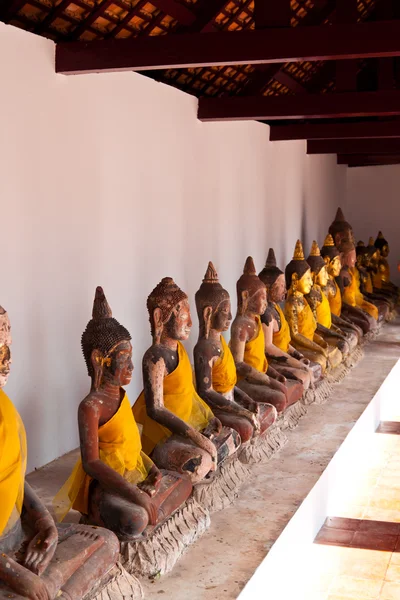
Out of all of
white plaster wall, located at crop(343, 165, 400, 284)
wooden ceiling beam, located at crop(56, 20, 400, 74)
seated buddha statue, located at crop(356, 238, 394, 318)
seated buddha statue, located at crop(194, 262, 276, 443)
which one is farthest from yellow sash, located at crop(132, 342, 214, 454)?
white plaster wall, located at crop(343, 165, 400, 284)

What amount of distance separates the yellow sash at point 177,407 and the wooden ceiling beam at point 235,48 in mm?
1954

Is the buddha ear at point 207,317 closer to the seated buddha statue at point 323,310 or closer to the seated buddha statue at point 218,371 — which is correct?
the seated buddha statue at point 218,371

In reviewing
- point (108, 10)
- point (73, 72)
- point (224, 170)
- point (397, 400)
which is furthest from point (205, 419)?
point (397, 400)

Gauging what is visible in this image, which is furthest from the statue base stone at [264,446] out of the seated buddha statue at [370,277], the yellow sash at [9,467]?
the seated buddha statue at [370,277]

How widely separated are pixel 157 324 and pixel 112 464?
118cm

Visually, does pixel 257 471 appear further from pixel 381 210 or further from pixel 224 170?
pixel 381 210

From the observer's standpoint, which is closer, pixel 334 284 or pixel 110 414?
pixel 110 414

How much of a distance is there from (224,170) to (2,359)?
591cm

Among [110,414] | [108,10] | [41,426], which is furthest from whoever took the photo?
[108,10]

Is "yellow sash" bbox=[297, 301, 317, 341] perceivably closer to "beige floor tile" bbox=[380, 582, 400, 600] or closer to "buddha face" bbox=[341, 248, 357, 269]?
"buddha face" bbox=[341, 248, 357, 269]

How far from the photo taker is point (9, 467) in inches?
145

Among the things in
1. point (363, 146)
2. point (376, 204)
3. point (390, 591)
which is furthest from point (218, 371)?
point (376, 204)

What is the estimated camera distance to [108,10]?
6879 millimetres

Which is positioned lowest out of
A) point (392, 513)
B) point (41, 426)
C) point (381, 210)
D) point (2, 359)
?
point (392, 513)
